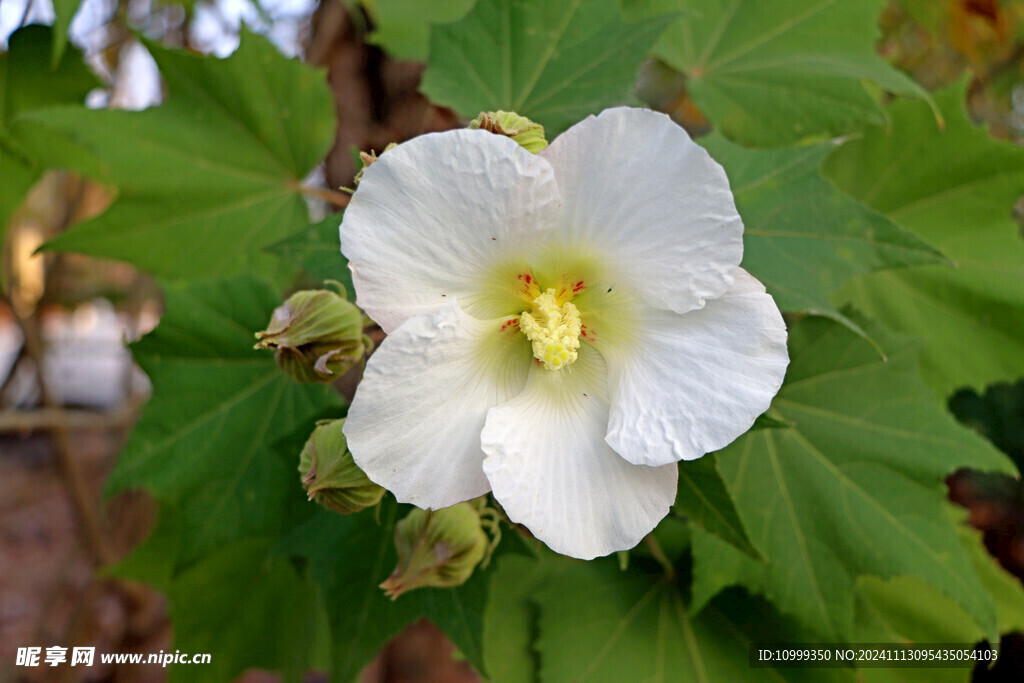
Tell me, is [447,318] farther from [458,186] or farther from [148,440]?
[148,440]

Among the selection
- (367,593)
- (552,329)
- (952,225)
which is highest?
(552,329)

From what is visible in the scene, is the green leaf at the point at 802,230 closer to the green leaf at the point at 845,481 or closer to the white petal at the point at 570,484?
the green leaf at the point at 845,481

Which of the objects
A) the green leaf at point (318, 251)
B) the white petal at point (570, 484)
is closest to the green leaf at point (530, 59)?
the green leaf at point (318, 251)

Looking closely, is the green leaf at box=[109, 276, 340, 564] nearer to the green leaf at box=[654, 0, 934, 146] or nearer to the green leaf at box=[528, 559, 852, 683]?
the green leaf at box=[528, 559, 852, 683]

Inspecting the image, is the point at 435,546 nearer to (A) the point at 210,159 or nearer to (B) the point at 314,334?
(B) the point at 314,334

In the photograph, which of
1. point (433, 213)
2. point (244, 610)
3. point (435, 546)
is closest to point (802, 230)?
point (433, 213)
